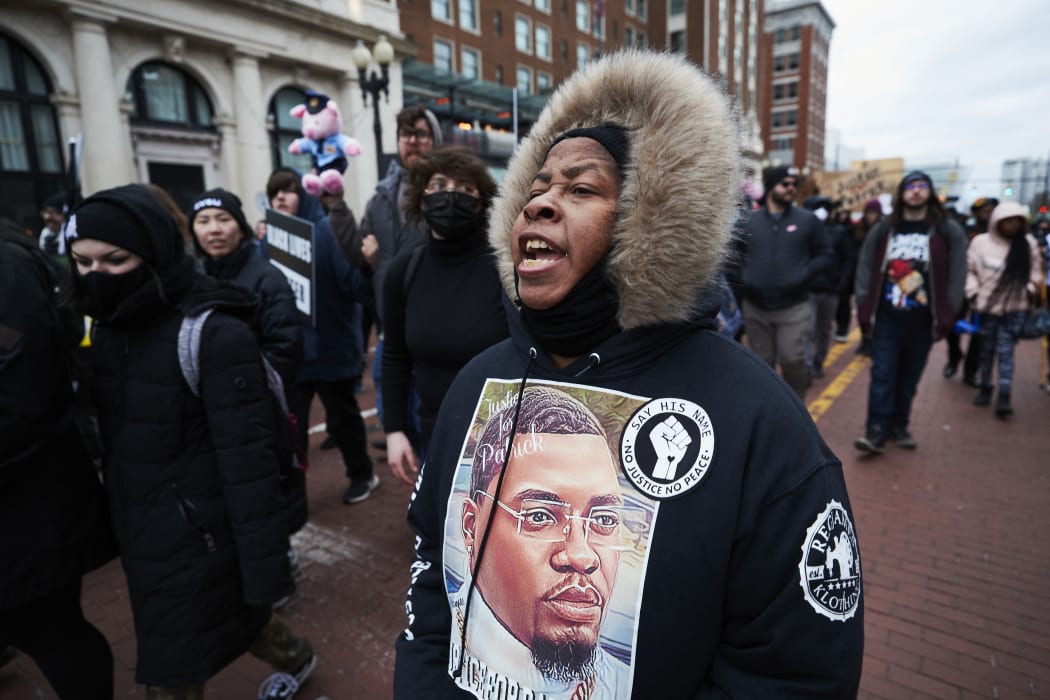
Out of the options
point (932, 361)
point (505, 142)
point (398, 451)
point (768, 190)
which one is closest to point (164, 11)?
point (505, 142)

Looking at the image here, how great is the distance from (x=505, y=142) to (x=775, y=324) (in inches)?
918

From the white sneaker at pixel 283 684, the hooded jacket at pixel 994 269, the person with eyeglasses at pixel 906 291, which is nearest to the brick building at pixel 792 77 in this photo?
the hooded jacket at pixel 994 269

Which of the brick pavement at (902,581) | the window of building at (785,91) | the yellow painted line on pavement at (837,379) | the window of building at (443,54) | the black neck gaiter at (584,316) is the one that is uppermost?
the window of building at (785,91)

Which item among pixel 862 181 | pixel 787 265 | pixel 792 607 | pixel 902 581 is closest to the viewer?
pixel 792 607

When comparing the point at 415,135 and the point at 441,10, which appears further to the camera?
the point at 441,10

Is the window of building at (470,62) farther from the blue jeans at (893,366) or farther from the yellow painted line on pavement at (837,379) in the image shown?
the blue jeans at (893,366)

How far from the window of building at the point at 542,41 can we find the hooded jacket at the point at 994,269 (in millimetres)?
33054

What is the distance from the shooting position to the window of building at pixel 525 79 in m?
34.1

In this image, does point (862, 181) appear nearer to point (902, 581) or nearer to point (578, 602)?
point (902, 581)

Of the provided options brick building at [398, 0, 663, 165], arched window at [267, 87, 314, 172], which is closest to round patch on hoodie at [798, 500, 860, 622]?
arched window at [267, 87, 314, 172]

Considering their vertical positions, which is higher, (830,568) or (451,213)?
(451,213)

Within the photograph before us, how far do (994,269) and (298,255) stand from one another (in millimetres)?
6636

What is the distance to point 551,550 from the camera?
1.18 metres

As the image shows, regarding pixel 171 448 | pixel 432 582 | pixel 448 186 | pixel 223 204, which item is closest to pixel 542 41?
pixel 223 204
